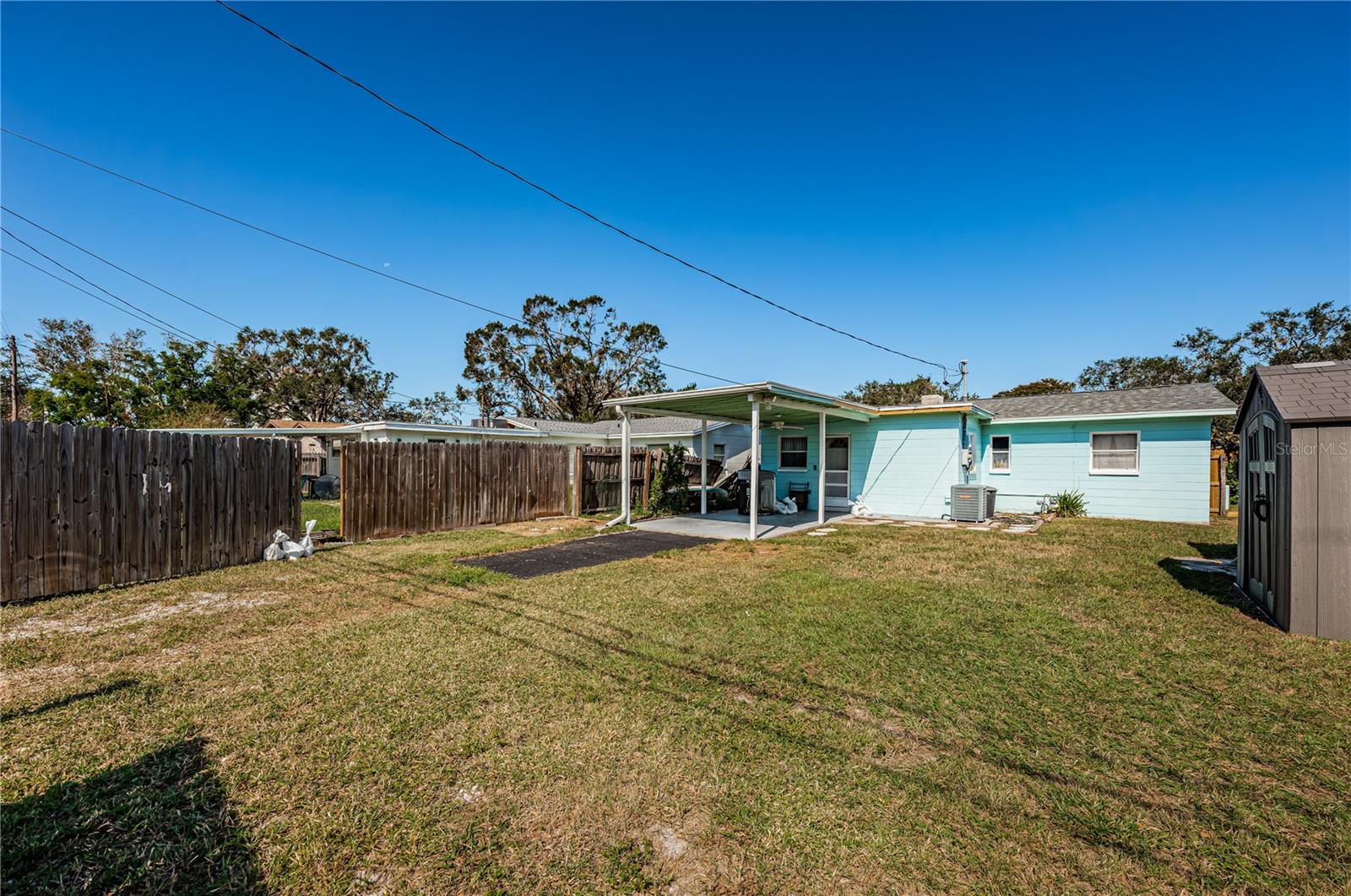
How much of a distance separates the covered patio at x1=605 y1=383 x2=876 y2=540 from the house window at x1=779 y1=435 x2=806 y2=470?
13.6 inches

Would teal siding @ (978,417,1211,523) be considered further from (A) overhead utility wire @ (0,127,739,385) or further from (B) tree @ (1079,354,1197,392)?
(B) tree @ (1079,354,1197,392)

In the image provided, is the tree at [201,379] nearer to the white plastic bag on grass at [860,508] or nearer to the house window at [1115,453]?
the white plastic bag on grass at [860,508]

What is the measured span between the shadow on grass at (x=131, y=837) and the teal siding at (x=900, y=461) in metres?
13.9

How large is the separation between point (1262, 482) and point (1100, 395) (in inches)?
432

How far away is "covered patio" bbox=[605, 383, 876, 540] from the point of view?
10156mm

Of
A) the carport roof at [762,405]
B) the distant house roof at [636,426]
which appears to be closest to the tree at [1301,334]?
the carport roof at [762,405]

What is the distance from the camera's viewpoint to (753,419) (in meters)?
9.92

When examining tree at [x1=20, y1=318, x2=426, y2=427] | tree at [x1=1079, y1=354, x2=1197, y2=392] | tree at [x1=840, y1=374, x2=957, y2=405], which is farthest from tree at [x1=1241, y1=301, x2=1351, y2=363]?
tree at [x1=20, y1=318, x2=426, y2=427]

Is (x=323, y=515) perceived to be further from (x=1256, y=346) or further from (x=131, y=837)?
(x=1256, y=346)

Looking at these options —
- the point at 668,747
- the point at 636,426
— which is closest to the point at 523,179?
the point at 668,747

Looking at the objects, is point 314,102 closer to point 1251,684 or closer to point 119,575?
point 119,575

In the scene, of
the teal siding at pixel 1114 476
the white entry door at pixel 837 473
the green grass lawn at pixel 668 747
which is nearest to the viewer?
the green grass lawn at pixel 668 747

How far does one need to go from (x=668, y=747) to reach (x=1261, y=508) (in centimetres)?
686

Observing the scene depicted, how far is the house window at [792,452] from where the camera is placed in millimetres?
15562
